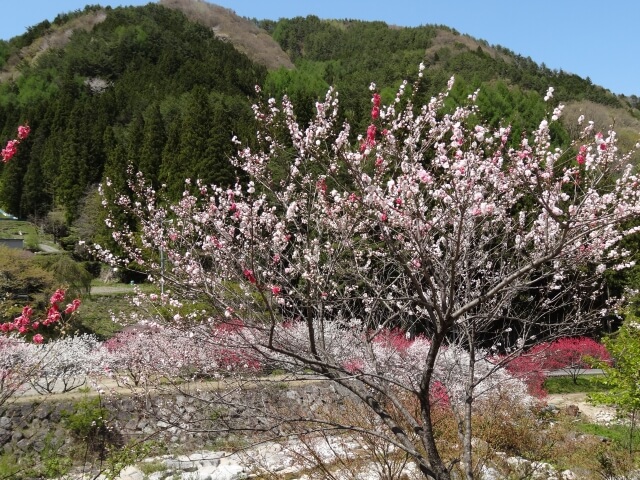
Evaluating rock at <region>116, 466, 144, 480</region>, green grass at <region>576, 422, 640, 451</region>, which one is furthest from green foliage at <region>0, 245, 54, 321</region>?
green grass at <region>576, 422, 640, 451</region>

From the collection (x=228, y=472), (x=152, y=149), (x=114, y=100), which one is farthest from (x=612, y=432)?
(x=114, y=100)

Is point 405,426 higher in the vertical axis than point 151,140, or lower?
lower

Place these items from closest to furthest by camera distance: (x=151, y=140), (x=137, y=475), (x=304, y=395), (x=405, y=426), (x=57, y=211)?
(x=405, y=426) → (x=137, y=475) → (x=304, y=395) → (x=151, y=140) → (x=57, y=211)

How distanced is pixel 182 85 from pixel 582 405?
40025 mm

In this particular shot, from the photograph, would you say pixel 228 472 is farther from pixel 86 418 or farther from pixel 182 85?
pixel 182 85

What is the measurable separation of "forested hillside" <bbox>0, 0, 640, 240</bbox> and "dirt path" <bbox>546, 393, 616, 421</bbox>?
23.0 feet

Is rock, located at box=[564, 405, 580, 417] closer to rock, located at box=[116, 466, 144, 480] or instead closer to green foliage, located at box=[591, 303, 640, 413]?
green foliage, located at box=[591, 303, 640, 413]

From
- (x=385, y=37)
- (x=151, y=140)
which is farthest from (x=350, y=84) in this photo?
(x=385, y=37)

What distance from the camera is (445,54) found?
2315 inches

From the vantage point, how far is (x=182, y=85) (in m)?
44.5

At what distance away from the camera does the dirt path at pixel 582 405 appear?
11992 mm

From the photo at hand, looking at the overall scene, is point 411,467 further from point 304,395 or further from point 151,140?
point 151,140

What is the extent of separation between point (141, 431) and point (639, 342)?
8.33m

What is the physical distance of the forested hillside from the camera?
92.7ft
